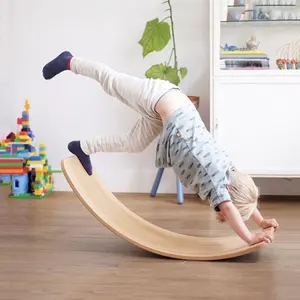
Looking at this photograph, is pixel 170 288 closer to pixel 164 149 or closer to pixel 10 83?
pixel 164 149

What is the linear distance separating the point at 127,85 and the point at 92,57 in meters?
1.46

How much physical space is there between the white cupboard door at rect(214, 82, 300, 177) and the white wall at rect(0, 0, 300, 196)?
0.33 m

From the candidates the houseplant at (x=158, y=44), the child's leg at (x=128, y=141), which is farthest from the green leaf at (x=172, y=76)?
the child's leg at (x=128, y=141)

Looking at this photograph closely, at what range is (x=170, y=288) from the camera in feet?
6.10

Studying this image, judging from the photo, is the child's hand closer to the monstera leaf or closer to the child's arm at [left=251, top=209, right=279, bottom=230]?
the child's arm at [left=251, top=209, right=279, bottom=230]

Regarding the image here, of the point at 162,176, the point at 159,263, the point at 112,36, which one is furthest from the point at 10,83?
the point at 159,263

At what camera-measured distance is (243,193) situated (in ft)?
7.09

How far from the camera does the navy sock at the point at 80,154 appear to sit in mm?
2414

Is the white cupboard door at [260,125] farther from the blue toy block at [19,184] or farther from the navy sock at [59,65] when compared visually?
the blue toy block at [19,184]

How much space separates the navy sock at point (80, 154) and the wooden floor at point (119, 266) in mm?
328

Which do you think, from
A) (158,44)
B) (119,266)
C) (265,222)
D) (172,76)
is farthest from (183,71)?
(119,266)

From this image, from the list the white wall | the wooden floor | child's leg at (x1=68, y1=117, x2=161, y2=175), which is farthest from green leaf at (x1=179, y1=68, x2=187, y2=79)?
child's leg at (x1=68, y1=117, x2=161, y2=175)

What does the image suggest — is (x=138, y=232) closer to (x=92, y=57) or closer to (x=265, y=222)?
(x=265, y=222)

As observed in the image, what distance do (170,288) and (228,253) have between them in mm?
377
